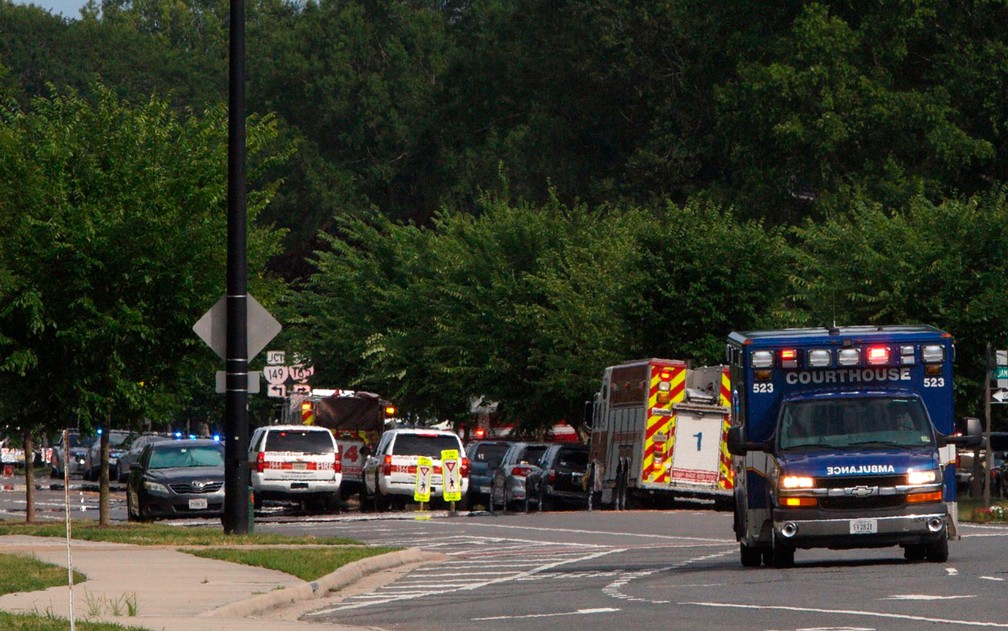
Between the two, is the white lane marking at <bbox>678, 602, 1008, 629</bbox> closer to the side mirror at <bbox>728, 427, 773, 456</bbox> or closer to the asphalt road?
the asphalt road

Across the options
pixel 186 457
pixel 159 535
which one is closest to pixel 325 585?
pixel 159 535

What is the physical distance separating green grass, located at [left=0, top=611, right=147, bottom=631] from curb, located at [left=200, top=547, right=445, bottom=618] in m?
1.29

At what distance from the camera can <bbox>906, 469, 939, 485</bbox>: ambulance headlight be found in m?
19.6

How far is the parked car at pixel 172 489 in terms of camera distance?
119 ft

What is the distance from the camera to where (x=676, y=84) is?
67.3 m

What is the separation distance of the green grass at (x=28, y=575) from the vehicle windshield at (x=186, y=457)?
1725 cm

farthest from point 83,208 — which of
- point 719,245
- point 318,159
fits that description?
point 318,159

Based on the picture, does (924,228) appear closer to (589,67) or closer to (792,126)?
(792,126)

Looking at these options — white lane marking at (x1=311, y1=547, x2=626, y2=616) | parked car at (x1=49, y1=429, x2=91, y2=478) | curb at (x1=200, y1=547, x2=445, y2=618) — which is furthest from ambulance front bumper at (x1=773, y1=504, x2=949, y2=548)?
parked car at (x1=49, y1=429, x2=91, y2=478)

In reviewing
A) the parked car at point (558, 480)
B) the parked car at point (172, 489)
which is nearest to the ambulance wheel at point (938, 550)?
the parked car at point (172, 489)

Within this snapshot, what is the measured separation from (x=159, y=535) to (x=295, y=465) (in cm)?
1402

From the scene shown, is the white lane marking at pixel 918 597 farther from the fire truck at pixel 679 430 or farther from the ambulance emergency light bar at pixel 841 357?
the fire truck at pixel 679 430

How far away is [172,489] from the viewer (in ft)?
119

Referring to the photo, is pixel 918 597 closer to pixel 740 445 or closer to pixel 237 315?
pixel 740 445
